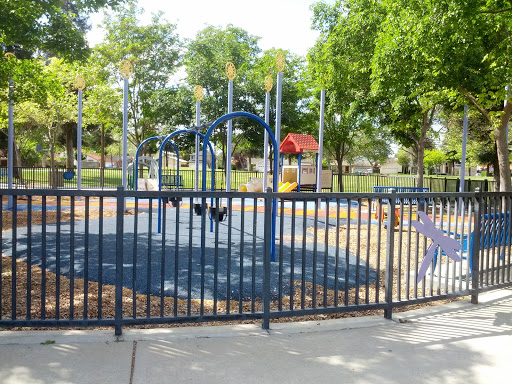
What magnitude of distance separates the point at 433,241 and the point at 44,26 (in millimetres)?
8911

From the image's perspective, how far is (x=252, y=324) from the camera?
4.45 metres

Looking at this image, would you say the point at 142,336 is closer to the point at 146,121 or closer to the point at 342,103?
the point at 342,103

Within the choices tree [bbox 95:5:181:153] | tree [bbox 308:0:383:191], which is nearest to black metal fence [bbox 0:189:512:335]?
tree [bbox 308:0:383:191]

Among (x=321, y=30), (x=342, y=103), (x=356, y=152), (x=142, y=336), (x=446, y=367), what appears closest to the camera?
(x=446, y=367)

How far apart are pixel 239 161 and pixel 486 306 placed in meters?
83.2

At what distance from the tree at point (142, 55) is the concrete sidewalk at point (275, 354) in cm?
3117

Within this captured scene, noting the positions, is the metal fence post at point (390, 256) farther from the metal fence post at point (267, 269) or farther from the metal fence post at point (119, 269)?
the metal fence post at point (119, 269)

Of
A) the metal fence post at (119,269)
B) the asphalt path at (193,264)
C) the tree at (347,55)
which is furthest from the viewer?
the tree at (347,55)

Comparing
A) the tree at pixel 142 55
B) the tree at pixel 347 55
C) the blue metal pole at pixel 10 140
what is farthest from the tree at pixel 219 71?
the blue metal pole at pixel 10 140

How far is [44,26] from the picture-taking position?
9.70 metres

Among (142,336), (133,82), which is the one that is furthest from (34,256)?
(133,82)

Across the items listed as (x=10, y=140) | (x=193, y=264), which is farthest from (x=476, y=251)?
(x=10, y=140)

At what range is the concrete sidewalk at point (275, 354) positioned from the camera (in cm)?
321

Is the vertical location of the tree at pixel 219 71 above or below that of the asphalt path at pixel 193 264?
above
